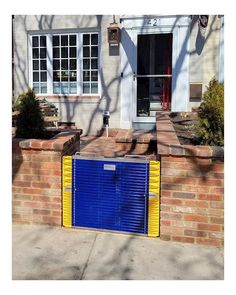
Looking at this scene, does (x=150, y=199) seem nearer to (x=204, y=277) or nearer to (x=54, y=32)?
(x=204, y=277)

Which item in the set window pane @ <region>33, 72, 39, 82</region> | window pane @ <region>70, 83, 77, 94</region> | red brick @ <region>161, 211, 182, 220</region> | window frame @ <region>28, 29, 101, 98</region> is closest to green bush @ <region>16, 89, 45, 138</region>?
red brick @ <region>161, 211, 182, 220</region>

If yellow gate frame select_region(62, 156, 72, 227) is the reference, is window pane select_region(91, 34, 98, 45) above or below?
above

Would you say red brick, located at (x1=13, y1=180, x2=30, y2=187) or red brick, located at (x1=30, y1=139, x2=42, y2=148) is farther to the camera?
red brick, located at (x1=13, y1=180, x2=30, y2=187)

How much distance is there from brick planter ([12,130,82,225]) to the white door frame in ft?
15.4

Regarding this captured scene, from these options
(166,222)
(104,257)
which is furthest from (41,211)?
(166,222)

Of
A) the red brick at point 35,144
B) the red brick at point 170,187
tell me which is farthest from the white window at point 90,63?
the red brick at point 170,187

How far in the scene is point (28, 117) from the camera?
14.7ft

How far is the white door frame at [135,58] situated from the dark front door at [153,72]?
0.43 meters

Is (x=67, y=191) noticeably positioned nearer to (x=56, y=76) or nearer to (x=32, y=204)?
(x=32, y=204)

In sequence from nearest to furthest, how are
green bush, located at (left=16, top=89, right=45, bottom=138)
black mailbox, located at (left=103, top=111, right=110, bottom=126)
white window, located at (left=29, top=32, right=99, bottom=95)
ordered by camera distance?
1. green bush, located at (left=16, top=89, right=45, bottom=138)
2. black mailbox, located at (left=103, top=111, right=110, bottom=126)
3. white window, located at (left=29, top=32, right=99, bottom=95)

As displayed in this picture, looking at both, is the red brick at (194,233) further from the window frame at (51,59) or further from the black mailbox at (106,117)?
the window frame at (51,59)

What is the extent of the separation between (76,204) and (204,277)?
174cm

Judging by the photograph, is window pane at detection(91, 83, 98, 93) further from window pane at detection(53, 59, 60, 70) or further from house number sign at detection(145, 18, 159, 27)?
house number sign at detection(145, 18, 159, 27)

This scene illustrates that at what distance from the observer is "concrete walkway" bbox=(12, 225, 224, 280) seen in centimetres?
296
